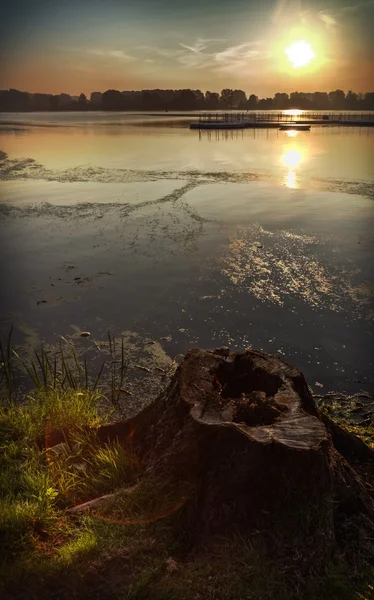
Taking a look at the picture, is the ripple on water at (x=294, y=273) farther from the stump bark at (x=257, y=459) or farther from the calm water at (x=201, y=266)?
the stump bark at (x=257, y=459)

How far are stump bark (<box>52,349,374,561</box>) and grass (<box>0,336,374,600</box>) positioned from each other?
107 millimetres

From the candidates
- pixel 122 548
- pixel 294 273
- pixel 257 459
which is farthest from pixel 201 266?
pixel 122 548

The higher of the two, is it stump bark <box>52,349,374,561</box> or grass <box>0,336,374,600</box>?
stump bark <box>52,349,374,561</box>

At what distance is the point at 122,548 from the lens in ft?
11.5

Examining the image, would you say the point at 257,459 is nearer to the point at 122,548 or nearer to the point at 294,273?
the point at 122,548

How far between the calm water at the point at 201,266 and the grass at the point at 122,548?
11.9 feet

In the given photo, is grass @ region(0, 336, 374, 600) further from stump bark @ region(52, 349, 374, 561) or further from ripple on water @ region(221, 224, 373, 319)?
ripple on water @ region(221, 224, 373, 319)

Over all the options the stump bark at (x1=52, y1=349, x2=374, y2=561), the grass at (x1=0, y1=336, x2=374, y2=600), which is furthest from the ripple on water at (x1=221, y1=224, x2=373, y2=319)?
the grass at (x1=0, y1=336, x2=374, y2=600)

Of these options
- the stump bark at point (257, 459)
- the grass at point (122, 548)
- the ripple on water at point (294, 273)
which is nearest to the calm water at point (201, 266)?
the ripple on water at point (294, 273)

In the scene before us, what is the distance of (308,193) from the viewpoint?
22359mm

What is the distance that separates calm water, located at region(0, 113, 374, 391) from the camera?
8430mm

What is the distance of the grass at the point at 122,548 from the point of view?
3.15 meters

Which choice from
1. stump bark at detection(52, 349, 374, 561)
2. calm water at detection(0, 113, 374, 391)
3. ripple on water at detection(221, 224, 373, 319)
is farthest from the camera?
ripple on water at detection(221, 224, 373, 319)

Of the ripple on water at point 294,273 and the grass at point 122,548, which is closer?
the grass at point 122,548
